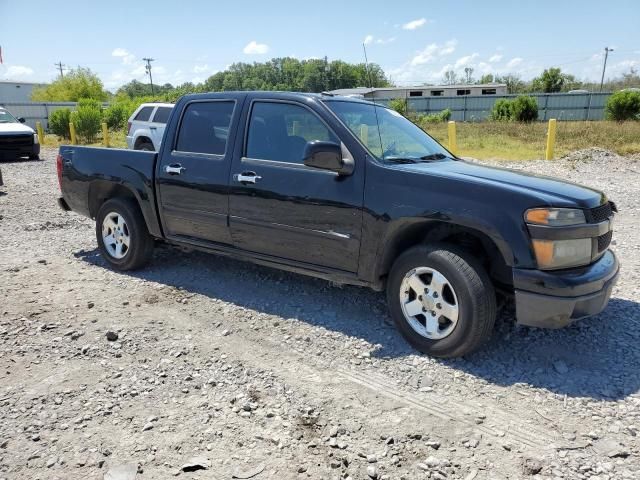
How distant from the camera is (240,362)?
11.9 ft

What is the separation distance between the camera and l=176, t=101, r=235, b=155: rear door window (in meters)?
4.74

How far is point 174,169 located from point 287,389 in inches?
103

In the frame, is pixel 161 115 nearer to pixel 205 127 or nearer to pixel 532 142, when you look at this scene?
pixel 205 127

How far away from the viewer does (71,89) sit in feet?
222

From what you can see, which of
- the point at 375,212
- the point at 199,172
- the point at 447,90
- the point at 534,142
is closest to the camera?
the point at 375,212

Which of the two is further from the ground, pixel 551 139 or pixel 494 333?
pixel 551 139

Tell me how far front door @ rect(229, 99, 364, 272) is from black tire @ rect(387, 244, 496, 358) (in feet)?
1.86

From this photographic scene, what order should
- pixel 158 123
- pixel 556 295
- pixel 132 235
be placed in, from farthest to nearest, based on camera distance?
pixel 158 123 < pixel 132 235 < pixel 556 295

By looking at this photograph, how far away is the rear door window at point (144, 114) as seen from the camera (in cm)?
1477

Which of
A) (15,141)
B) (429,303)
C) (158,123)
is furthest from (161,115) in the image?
(429,303)

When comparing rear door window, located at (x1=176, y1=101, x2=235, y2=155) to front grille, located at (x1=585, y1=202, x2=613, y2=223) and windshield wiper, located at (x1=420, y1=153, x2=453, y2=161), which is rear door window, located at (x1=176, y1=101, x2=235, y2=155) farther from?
front grille, located at (x1=585, y1=202, x2=613, y2=223)

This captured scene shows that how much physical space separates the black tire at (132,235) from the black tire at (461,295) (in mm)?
3045

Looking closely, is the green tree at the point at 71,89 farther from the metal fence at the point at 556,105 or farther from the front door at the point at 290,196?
the front door at the point at 290,196

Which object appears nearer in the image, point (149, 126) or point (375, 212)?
point (375, 212)
